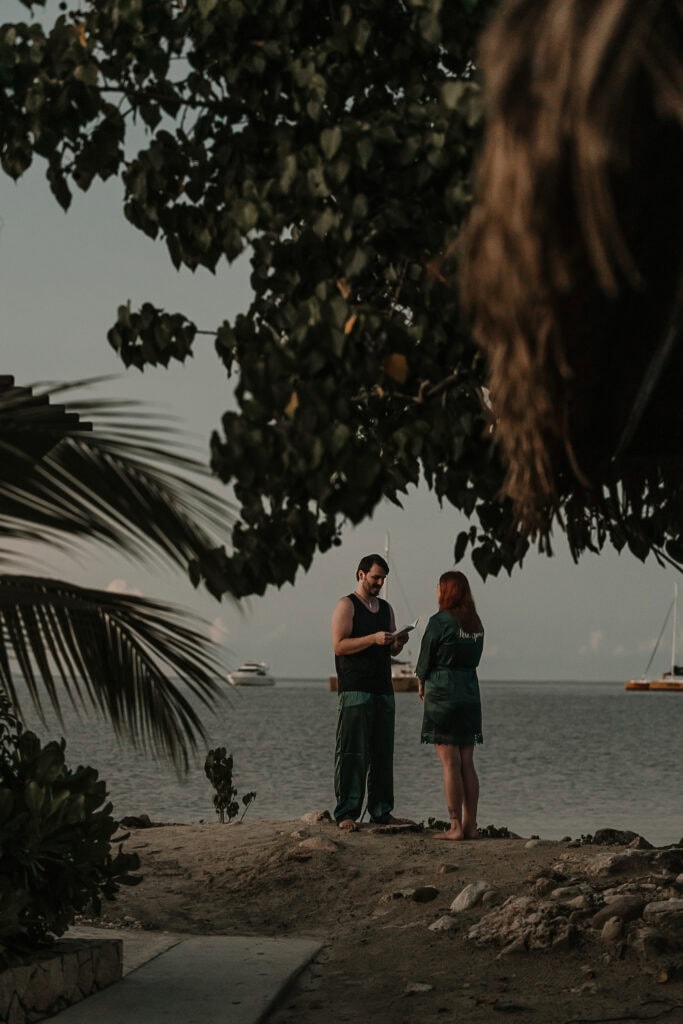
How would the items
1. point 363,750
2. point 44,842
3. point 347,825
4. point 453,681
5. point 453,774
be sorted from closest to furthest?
point 44,842, point 453,774, point 453,681, point 363,750, point 347,825

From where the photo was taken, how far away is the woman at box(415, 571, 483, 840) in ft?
34.8

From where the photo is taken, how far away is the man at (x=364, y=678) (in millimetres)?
10922

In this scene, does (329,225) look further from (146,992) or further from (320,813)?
(320,813)

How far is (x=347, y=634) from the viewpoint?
432 inches

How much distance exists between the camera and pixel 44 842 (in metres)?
6.51

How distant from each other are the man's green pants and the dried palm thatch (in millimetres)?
5936

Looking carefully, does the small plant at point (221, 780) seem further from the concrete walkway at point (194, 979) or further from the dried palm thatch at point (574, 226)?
the dried palm thatch at point (574, 226)

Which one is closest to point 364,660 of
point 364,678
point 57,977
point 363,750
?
point 364,678

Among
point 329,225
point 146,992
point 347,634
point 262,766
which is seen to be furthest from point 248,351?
point 262,766

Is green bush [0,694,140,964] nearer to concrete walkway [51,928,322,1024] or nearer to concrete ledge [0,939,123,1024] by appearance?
concrete ledge [0,939,123,1024]

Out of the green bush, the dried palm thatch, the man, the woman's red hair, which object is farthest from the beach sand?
the dried palm thatch

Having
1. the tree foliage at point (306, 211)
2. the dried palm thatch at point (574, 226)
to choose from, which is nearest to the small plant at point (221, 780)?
the tree foliage at point (306, 211)

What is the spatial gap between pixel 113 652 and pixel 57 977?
179 cm

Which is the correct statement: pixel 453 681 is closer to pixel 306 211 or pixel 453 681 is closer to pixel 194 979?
pixel 194 979
